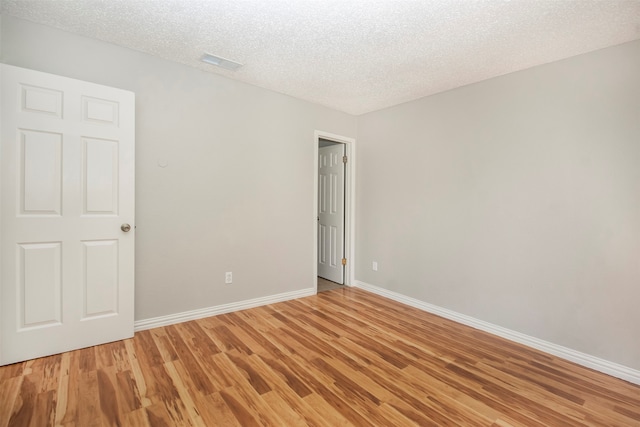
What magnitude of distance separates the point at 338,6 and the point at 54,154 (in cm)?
230

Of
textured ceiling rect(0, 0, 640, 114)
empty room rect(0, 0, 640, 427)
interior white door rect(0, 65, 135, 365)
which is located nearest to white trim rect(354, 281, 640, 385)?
empty room rect(0, 0, 640, 427)

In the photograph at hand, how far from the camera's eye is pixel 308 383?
6.65 feet

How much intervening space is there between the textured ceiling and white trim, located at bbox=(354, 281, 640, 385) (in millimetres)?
2384

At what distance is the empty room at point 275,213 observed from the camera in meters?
1.94

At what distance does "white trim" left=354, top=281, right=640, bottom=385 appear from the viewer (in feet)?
7.29

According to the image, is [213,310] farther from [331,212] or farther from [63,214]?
[331,212]

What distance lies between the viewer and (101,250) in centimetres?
246

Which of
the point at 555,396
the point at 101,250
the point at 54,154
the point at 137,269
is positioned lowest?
the point at 555,396

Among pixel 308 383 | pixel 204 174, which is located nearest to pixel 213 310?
pixel 204 174

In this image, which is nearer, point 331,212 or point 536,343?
point 536,343

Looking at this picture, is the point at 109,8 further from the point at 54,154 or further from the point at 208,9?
the point at 54,154

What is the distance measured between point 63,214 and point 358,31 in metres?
2.60

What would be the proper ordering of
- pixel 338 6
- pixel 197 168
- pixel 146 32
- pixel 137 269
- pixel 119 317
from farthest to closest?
1. pixel 197 168
2. pixel 137 269
3. pixel 119 317
4. pixel 146 32
5. pixel 338 6

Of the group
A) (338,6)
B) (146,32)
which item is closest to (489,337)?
(338,6)
